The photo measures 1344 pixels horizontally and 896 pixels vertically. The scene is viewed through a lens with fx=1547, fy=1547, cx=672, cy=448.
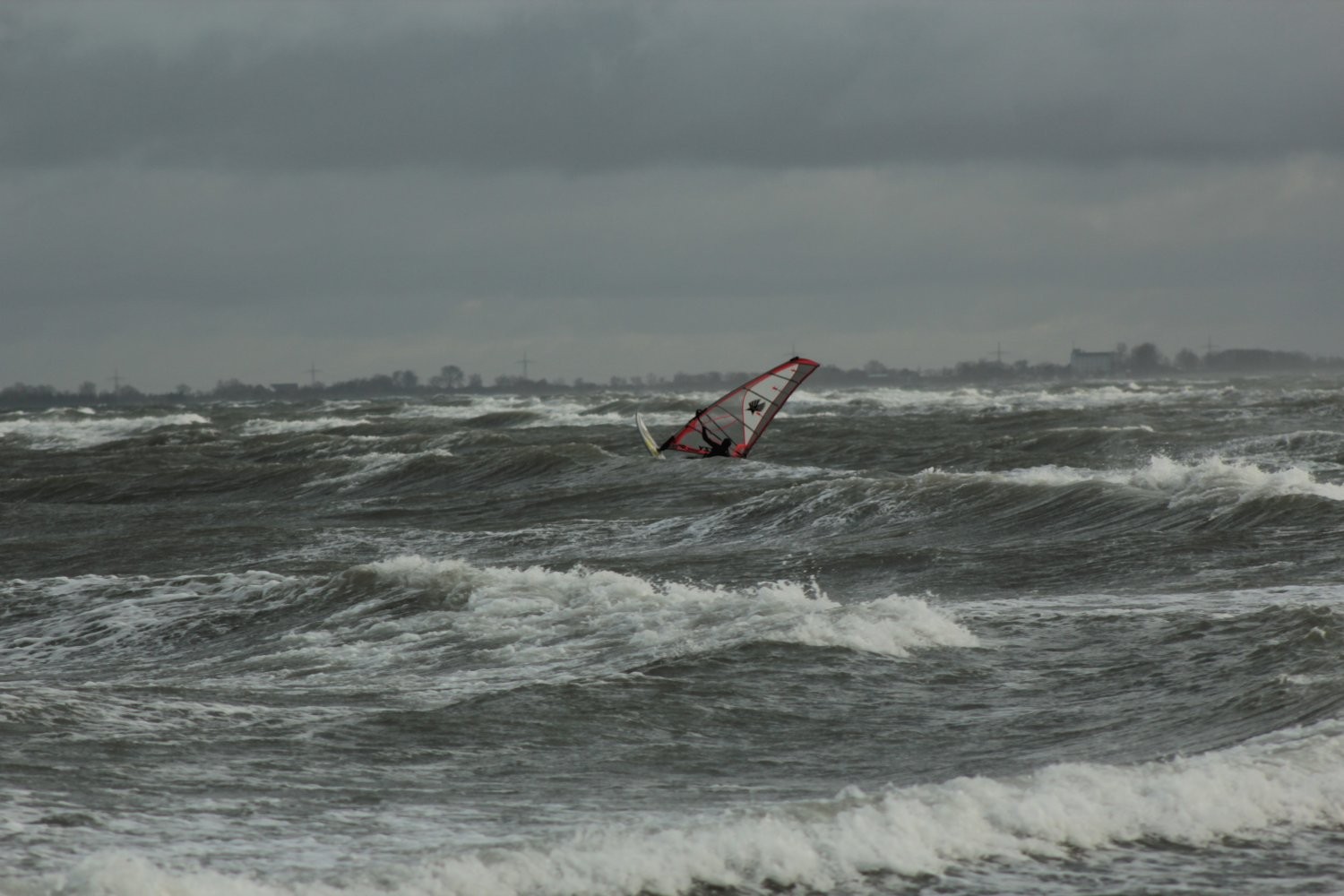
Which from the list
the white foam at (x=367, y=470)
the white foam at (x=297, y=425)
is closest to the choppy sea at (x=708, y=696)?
the white foam at (x=367, y=470)

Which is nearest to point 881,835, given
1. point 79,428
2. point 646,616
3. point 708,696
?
point 708,696

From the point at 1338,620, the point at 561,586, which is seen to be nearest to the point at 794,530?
the point at 561,586

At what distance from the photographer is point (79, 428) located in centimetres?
6306

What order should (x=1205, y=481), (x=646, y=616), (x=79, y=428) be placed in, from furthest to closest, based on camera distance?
(x=79, y=428) < (x=1205, y=481) < (x=646, y=616)

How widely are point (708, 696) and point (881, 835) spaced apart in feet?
10.6

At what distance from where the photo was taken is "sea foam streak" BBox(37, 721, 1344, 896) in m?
5.70

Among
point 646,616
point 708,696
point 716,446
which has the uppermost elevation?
point 716,446

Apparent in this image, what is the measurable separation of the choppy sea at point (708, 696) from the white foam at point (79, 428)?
107ft

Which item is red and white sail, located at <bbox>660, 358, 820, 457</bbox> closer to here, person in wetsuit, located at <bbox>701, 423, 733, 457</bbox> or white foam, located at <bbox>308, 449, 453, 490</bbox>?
person in wetsuit, located at <bbox>701, 423, 733, 457</bbox>

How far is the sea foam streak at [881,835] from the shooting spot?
5.70 meters

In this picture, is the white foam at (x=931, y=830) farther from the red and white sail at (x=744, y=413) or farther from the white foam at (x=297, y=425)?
the white foam at (x=297, y=425)

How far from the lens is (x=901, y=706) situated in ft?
30.2

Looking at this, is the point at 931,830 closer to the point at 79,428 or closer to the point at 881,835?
the point at 881,835

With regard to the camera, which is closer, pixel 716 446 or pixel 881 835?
pixel 881 835
